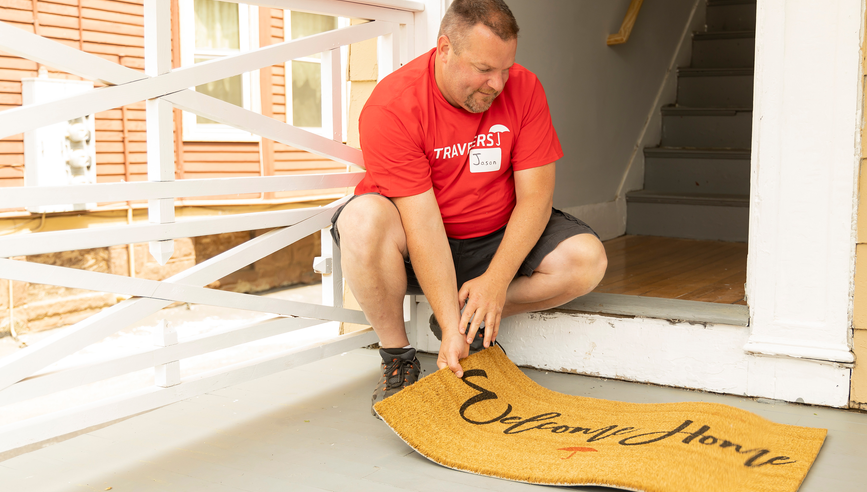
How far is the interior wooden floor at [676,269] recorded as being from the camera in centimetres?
256

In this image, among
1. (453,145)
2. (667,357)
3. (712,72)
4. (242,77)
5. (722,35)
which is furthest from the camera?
(242,77)

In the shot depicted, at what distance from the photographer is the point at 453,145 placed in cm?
201

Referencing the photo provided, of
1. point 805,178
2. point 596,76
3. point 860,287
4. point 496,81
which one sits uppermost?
point 596,76

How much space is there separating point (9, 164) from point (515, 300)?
5.41 metres

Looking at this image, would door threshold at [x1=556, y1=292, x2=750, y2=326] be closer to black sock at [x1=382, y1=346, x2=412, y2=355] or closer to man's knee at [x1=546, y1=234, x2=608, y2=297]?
man's knee at [x1=546, y1=234, x2=608, y2=297]

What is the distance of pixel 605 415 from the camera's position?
5.99 ft

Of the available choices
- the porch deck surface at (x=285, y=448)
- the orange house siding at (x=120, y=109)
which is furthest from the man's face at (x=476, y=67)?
the orange house siding at (x=120, y=109)

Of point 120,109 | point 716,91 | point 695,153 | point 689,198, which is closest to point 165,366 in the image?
point 689,198

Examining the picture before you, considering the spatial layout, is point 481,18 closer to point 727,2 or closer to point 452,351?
point 452,351

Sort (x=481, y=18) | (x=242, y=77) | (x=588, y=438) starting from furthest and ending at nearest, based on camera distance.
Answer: (x=242, y=77) → (x=481, y=18) → (x=588, y=438)

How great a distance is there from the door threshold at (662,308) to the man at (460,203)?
0.55ft

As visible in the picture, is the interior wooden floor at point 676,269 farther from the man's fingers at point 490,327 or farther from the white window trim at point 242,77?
the white window trim at point 242,77

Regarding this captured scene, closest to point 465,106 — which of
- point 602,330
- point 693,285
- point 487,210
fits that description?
point 487,210

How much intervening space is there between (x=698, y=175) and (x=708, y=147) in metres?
0.25
